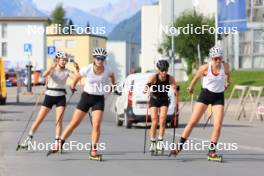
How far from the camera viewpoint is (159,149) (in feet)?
47.5

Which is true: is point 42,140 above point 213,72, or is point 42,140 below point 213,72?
below

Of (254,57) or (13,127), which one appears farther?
(254,57)

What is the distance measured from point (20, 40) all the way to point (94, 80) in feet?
323

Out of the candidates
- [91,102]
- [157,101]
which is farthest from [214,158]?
[91,102]

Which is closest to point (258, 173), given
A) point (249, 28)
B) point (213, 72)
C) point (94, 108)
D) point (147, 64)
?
point (213, 72)

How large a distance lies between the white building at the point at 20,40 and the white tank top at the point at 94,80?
307ft

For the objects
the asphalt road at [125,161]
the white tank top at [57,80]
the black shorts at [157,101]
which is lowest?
the asphalt road at [125,161]

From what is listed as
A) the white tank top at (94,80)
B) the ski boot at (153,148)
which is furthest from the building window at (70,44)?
the white tank top at (94,80)

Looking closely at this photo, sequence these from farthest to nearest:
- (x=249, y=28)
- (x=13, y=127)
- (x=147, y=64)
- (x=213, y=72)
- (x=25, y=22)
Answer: (x=25, y=22) → (x=147, y=64) → (x=249, y=28) → (x=13, y=127) → (x=213, y=72)

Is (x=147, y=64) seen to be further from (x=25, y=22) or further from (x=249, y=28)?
(x=249, y=28)

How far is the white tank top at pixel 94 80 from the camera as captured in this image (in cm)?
1373

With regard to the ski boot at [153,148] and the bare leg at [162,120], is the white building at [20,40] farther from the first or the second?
the ski boot at [153,148]

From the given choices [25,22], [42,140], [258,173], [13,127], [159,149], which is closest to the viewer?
[258,173]

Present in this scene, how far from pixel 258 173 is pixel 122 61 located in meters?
108
